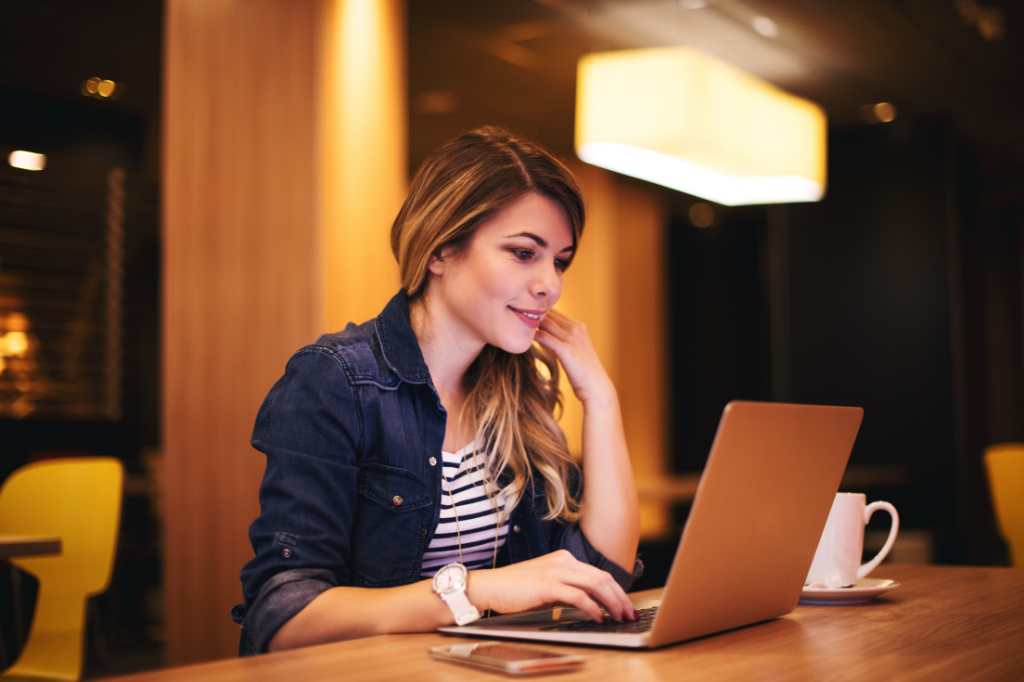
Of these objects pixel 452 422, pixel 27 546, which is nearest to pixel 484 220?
pixel 452 422

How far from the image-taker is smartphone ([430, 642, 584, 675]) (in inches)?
31.0

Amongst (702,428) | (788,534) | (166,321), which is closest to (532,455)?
(788,534)

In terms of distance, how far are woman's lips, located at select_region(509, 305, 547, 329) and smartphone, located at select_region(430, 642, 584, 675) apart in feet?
2.21

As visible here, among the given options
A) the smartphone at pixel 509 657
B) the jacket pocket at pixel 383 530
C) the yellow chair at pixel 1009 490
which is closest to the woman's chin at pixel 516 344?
the jacket pocket at pixel 383 530

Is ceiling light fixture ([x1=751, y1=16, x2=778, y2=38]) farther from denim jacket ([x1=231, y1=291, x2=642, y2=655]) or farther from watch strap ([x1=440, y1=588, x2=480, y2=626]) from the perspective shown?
watch strap ([x1=440, y1=588, x2=480, y2=626])

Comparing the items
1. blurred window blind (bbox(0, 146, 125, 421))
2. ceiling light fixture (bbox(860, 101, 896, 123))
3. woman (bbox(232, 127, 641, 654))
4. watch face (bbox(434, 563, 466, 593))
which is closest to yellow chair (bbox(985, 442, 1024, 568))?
woman (bbox(232, 127, 641, 654))

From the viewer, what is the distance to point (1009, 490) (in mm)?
3273

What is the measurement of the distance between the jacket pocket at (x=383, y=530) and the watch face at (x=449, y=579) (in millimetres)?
265

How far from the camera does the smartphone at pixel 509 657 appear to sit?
0.79 meters

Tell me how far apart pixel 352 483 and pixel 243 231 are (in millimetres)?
2239

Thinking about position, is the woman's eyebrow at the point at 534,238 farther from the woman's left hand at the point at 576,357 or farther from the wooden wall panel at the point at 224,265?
the wooden wall panel at the point at 224,265

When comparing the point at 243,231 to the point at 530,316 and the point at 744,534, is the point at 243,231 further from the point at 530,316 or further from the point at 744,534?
the point at 744,534

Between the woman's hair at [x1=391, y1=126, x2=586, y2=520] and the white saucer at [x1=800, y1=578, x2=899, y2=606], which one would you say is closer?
the white saucer at [x1=800, y1=578, x2=899, y2=606]

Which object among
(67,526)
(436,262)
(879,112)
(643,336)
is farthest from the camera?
(643,336)
